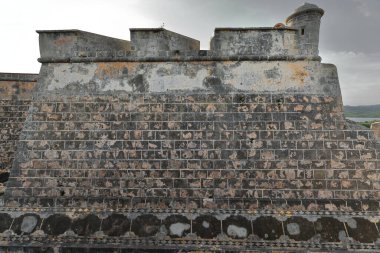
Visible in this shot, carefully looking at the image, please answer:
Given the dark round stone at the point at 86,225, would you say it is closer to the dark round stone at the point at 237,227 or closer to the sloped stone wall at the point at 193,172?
the sloped stone wall at the point at 193,172

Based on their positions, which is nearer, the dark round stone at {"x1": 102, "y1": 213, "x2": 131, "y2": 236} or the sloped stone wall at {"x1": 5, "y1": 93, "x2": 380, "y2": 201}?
the dark round stone at {"x1": 102, "y1": 213, "x2": 131, "y2": 236}

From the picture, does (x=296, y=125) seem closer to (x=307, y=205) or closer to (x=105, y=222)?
(x=307, y=205)

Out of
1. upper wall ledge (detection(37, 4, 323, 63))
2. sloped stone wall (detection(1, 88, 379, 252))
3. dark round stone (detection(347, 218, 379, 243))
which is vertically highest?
upper wall ledge (detection(37, 4, 323, 63))

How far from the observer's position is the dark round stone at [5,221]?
5172 millimetres

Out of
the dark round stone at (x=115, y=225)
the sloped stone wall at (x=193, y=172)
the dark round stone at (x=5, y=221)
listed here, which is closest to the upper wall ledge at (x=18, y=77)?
the sloped stone wall at (x=193, y=172)

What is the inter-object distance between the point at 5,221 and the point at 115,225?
7.27 ft

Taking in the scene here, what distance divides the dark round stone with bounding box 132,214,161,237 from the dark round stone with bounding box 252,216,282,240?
186 centimetres

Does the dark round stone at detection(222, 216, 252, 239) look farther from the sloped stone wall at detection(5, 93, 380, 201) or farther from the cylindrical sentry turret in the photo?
the cylindrical sentry turret

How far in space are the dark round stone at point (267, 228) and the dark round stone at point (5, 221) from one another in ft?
15.6

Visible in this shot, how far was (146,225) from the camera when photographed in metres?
5.08

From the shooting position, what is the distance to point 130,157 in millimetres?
5531

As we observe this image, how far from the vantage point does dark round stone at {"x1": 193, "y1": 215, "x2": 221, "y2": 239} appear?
4961 mm

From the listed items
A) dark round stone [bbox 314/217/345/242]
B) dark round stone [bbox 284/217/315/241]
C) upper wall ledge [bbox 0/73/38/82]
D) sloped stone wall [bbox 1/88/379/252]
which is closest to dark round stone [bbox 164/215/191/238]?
sloped stone wall [bbox 1/88/379/252]

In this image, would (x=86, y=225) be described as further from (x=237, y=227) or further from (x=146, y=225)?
(x=237, y=227)
